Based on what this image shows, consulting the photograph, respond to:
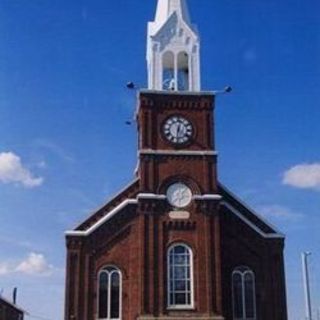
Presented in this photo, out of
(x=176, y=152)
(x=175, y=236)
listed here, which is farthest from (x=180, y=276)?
(x=176, y=152)

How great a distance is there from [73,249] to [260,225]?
10637 mm

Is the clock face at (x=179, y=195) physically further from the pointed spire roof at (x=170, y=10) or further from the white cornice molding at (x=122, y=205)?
the pointed spire roof at (x=170, y=10)

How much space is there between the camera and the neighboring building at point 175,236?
36125 millimetres

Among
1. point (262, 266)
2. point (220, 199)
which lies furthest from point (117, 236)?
point (262, 266)

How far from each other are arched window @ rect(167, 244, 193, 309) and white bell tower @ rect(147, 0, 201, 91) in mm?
9099

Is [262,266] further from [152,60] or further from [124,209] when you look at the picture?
[152,60]

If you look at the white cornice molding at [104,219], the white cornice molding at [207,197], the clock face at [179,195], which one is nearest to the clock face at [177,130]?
the clock face at [179,195]

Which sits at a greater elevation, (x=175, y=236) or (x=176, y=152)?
(x=176, y=152)

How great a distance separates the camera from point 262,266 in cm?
3891

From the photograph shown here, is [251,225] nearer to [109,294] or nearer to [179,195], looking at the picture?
[179,195]

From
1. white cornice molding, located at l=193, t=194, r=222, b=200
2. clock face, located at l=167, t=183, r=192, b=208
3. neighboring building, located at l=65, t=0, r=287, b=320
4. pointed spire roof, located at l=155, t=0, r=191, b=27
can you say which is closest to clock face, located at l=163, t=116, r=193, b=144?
neighboring building, located at l=65, t=0, r=287, b=320

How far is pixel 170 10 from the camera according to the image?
40812 mm

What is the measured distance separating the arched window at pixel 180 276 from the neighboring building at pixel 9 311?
23373 millimetres

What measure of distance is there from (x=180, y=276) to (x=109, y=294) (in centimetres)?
382
